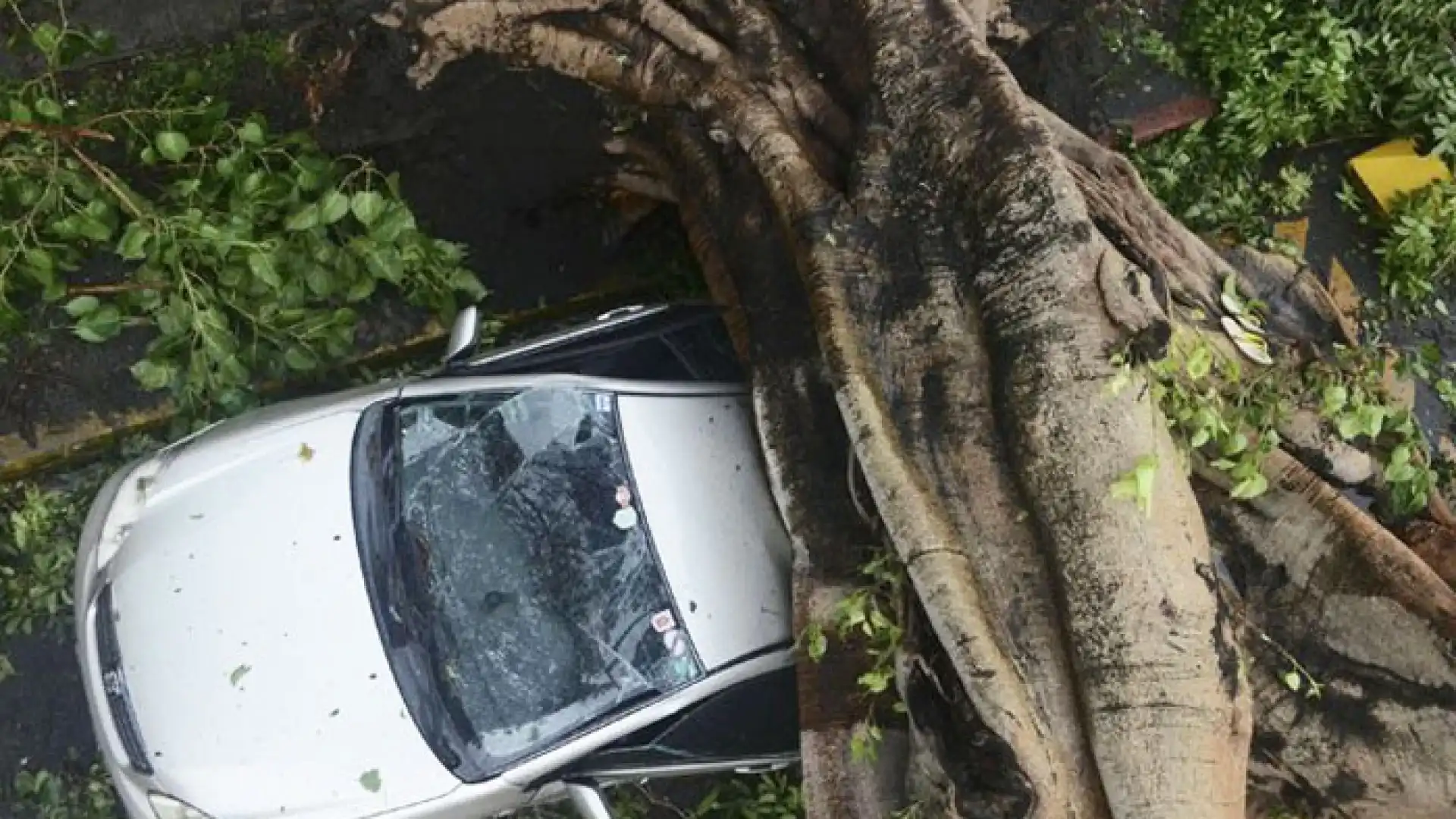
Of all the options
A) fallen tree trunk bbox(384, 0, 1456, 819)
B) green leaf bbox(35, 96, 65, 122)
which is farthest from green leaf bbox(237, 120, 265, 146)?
fallen tree trunk bbox(384, 0, 1456, 819)

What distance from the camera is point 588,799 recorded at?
3338 mm

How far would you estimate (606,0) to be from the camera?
12.5ft

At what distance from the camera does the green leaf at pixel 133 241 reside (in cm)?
351

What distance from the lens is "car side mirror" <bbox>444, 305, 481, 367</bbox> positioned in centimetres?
349

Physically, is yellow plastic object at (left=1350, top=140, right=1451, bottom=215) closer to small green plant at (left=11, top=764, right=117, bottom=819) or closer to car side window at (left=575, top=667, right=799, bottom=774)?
car side window at (left=575, top=667, right=799, bottom=774)

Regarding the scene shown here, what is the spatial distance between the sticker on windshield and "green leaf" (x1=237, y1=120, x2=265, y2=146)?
160 centimetres

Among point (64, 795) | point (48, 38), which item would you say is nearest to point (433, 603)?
point (64, 795)

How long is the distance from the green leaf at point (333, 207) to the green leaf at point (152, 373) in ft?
2.08

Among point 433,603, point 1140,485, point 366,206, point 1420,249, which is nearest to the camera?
point 1140,485

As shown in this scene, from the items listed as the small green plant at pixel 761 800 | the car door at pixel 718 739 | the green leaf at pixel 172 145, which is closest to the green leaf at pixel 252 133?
the green leaf at pixel 172 145

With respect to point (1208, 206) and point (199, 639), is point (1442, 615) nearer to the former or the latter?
point (1208, 206)

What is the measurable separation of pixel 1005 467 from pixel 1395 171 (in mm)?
2484

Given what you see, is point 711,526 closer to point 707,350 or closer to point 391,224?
point 707,350

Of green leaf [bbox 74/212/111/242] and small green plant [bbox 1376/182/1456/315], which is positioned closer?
green leaf [bbox 74/212/111/242]
